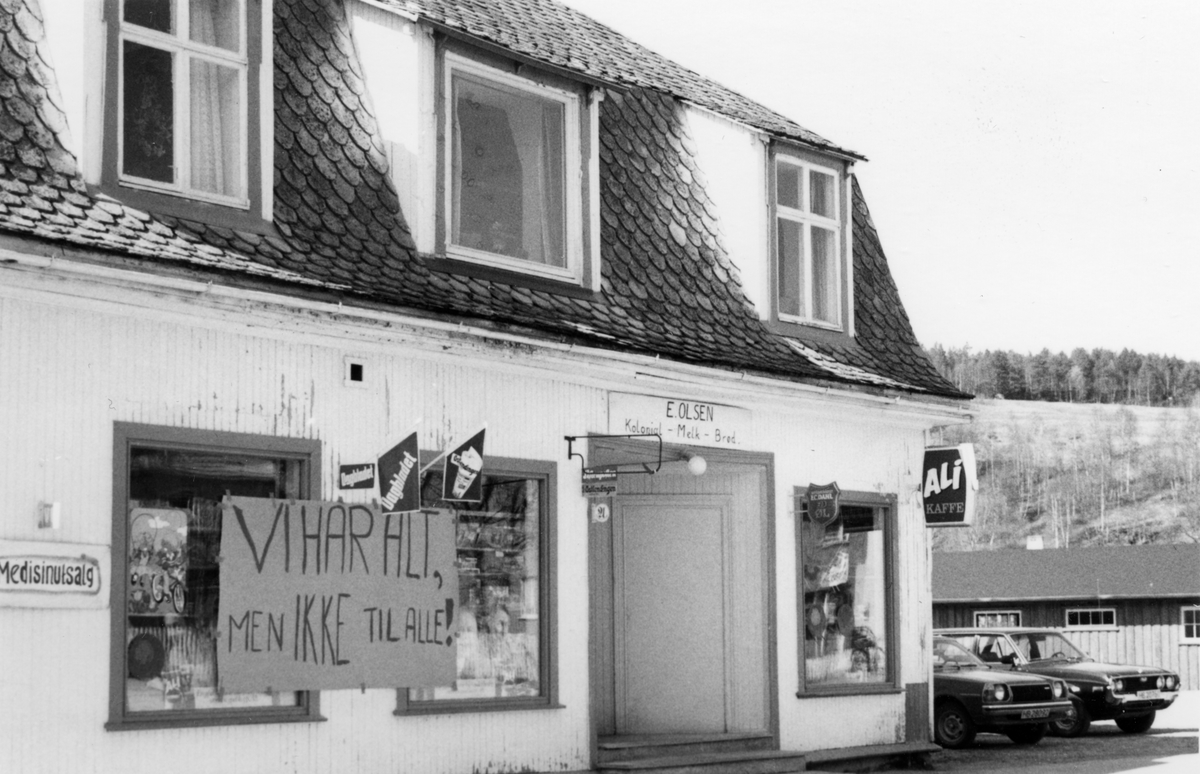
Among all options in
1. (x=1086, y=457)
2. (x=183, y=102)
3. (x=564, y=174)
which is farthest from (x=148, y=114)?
(x=1086, y=457)

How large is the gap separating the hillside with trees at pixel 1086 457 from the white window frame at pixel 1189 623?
271ft

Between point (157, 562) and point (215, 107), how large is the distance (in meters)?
3.32

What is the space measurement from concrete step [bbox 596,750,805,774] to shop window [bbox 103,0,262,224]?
5.74m

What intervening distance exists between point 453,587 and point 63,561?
3.46 meters

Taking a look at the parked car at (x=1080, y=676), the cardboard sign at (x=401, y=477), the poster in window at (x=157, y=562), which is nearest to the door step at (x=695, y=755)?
the cardboard sign at (x=401, y=477)

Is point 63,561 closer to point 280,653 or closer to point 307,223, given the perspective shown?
point 280,653

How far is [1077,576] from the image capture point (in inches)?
1875

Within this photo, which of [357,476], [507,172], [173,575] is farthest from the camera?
[507,172]

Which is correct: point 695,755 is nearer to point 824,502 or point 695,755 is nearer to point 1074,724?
point 824,502

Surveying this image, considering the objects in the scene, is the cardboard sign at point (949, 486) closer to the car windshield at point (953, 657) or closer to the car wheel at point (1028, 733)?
the car windshield at point (953, 657)

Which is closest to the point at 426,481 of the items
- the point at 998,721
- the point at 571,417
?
the point at 571,417

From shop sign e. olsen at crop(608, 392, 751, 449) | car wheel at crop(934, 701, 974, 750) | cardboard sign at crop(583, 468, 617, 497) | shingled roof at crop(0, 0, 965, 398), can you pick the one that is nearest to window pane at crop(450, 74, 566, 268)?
shingled roof at crop(0, 0, 965, 398)

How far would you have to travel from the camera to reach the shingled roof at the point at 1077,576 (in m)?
46.2

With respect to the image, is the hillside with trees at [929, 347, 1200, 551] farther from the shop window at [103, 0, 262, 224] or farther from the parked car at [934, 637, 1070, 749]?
the shop window at [103, 0, 262, 224]
